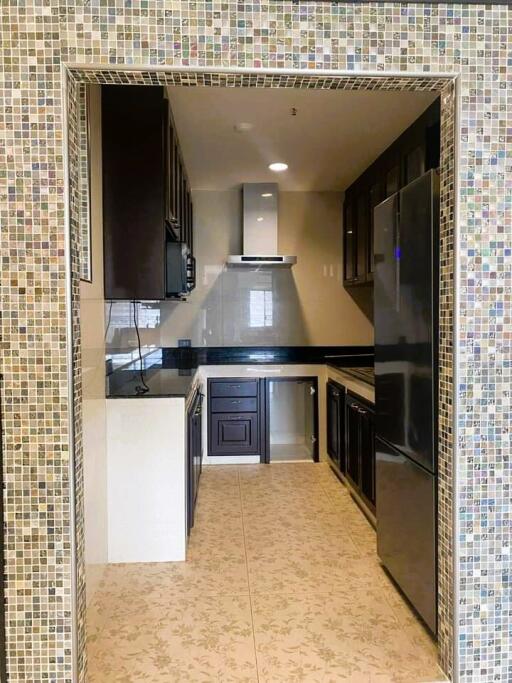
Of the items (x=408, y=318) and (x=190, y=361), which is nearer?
(x=408, y=318)

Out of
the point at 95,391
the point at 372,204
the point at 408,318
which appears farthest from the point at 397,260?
the point at 372,204

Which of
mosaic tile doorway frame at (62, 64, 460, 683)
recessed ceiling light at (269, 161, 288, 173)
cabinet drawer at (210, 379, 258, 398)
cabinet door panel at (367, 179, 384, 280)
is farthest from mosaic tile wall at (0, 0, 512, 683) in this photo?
cabinet drawer at (210, 379, 258, 398)

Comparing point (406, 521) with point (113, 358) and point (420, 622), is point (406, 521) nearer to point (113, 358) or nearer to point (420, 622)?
point (420, 622)

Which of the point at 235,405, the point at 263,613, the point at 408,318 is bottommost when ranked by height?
the point at 263,613

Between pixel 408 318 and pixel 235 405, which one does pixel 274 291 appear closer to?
pixel 235 405

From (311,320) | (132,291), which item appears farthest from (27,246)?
(311,320)

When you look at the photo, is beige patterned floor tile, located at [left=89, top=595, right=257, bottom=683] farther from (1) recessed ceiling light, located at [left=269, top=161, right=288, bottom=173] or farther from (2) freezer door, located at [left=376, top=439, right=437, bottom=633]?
(1) recessed ceiling light, located at [left=269, top=161, right=288, bottom=173]

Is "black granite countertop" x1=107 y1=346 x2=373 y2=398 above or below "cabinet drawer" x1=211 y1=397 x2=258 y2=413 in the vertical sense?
above

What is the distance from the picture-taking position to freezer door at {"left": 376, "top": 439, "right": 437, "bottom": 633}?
2035 millimetres

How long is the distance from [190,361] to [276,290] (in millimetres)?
1132

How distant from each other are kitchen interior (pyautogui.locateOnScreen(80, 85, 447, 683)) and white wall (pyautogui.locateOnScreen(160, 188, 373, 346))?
1.61 ft

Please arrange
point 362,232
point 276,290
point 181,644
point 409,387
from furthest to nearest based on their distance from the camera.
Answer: point 276,290, point 362,232, point 409,387, point 181,644

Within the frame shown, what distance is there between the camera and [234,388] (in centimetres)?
458

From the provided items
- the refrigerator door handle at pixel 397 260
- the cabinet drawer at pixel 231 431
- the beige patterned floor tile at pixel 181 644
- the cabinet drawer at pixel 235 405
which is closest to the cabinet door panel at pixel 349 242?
the cabinet drawer at pixel 235 405
